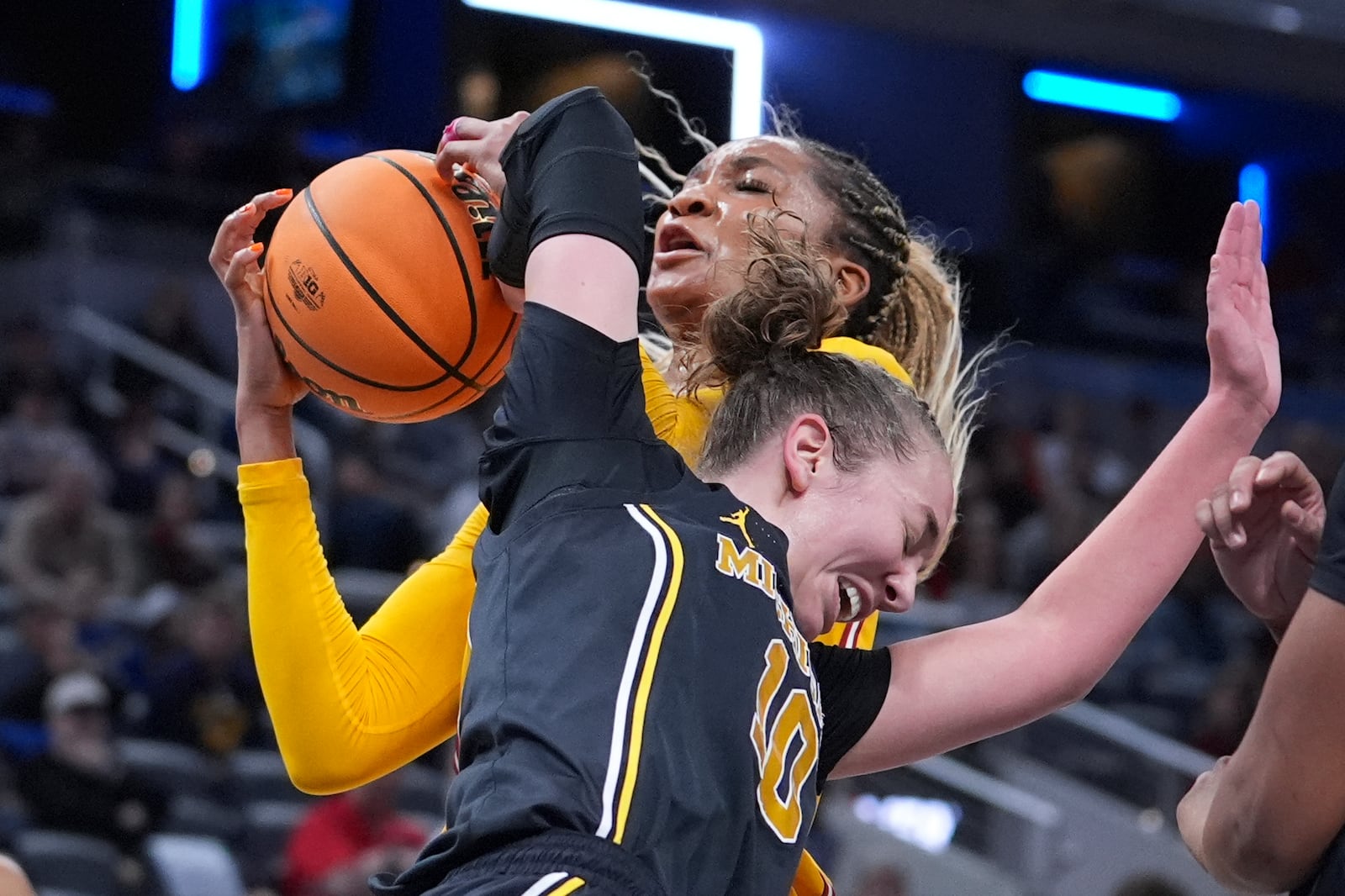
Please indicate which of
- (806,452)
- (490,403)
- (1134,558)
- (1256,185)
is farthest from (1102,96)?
(806,452)

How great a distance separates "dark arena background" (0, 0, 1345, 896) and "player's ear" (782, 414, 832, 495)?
4.26 metres

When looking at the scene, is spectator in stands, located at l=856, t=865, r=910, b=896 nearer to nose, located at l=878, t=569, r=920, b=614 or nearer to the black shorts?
nose, located at l=878, t=569, r=920, b=614

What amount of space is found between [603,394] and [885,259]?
0.96 metres

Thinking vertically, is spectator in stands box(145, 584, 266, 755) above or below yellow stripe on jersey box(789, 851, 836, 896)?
below

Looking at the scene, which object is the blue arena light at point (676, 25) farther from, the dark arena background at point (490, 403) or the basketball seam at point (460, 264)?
the basketball seam at point (460, 264)

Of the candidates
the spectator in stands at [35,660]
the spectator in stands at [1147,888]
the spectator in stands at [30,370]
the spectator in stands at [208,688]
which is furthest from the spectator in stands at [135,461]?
the spectator in stands at [1147,888]

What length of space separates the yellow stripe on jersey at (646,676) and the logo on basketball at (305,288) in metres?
0.59

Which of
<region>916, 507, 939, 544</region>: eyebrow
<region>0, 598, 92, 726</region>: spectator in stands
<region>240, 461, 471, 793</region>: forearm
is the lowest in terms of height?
<region>0, 598, 92, 726</region>: spectator in stands

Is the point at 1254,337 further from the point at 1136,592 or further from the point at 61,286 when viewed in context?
the point at 61,286

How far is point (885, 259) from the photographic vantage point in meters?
2.44

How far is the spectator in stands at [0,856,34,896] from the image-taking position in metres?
2.15

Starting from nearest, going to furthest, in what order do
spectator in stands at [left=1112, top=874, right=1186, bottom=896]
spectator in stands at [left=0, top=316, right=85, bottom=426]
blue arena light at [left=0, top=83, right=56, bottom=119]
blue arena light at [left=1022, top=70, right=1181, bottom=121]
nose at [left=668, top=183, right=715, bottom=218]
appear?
nose at [left=668, top=183, right=715, bottom=218]
spectator in stands at [left=1112, top=874, right=1186, bottom=896]
spectator in stands at [left=0, top=316, right=85, bottom=426]
blue arena light at [left=0, top=83, right=56, bottom=119]
blue arena light at [left=1022, top=70, right=1181, bottom=121]

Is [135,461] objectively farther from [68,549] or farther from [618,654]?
[618,654]

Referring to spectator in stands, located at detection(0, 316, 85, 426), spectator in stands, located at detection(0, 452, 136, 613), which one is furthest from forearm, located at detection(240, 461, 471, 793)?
spectator in stands, located at detection(0, 316, 85, 426)
